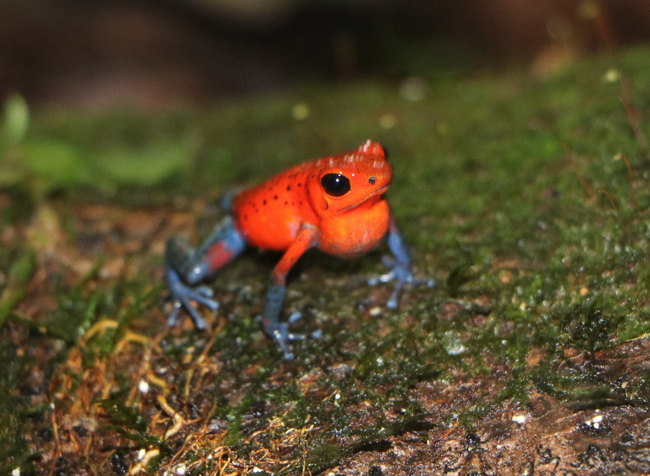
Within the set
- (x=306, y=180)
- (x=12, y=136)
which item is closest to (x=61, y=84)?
(x=12, y=136)

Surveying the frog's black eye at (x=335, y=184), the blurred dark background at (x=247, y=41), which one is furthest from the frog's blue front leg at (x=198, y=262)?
the blurred dark background at (x=247, y=41)

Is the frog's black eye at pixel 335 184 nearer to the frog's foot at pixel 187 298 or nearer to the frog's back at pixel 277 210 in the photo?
the frog's back at pixel 277 210

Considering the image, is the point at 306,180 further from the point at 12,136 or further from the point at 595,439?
the point at 12,136

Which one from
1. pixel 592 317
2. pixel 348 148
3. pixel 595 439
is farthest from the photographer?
pixel 348 148

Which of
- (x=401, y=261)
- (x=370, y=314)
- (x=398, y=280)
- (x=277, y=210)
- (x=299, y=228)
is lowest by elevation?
(x=370, y=314)

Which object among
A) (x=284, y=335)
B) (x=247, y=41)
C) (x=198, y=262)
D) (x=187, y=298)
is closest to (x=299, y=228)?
(x=284, y=335)

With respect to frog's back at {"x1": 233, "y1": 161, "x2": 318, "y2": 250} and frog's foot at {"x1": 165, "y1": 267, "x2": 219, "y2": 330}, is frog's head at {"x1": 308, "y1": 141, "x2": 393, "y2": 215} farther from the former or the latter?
frog's foot at {"x1": 165, "y1": 267, "x2": 219, "y2": 330}

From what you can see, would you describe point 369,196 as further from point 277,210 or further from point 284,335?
point 284,335
